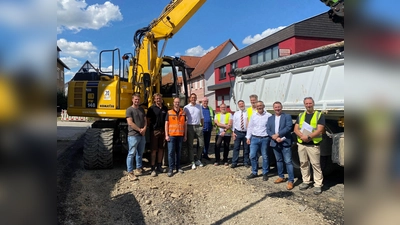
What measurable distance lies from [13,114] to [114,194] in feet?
14.9

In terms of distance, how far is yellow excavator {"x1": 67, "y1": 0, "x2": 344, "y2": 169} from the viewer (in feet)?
22.5

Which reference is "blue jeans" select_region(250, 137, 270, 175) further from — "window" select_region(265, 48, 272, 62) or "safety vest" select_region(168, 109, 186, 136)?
"window" select_region(265, 48, 272, 62)

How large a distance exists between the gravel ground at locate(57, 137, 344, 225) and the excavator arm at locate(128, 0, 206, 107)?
2.25 meters

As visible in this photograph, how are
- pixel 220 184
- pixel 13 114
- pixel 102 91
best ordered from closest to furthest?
pixel 13 114 → pixel 220 184 → pixel 102 91

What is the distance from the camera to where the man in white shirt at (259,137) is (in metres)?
6.29

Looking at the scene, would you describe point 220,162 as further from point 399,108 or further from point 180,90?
point 399,108

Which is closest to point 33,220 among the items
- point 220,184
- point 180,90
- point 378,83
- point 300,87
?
Result: point 378,83

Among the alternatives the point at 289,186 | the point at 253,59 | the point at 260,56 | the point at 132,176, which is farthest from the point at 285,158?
the point at 253,59

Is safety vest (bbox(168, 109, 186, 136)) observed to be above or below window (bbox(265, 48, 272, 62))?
below

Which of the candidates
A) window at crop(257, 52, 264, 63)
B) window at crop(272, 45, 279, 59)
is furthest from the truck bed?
window at crop(257, 52, 264, 63)

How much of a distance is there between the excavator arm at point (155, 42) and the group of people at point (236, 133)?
0.91 m

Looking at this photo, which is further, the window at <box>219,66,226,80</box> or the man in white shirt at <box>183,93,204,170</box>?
the window at <box>219,66,226,80</box>

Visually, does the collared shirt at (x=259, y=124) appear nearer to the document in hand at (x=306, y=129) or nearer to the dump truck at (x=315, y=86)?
the dump truck at (x=315, y=86)

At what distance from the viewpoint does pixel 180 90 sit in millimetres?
8562
